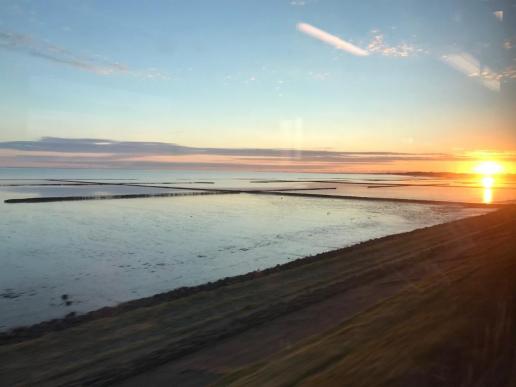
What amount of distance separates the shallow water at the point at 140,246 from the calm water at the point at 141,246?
4 cm

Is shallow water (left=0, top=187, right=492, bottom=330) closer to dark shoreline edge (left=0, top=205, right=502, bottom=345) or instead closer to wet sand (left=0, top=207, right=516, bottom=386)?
dark shoreline edge (left=0, top=205, right=502, bottom=345)

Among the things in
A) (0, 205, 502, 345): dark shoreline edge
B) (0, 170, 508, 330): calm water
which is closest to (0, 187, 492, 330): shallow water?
(0, 170, 508, 330): calm water

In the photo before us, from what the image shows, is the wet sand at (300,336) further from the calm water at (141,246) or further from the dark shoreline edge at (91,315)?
the calm water at (141,246)

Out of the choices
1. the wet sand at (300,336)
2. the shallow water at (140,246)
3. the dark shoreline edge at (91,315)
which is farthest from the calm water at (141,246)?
the wet sand at (300,336)

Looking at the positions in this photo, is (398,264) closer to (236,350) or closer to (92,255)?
(236,350)

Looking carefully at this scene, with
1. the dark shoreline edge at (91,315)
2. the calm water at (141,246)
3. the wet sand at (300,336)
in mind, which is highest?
the wet sand at (300,336)

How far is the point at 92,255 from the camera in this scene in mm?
19328

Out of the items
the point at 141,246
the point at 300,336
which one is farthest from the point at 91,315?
the point at 141,246

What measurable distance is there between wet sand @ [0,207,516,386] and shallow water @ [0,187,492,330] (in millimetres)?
2666

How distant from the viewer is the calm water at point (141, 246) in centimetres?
1315

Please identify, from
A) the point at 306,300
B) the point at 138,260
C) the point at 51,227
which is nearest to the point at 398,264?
the point at 306,300

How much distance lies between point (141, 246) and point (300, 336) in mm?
15954

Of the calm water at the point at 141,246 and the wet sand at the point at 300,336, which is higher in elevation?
the wet sand at the point at 300,336

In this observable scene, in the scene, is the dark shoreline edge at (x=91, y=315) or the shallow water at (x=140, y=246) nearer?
the dark shoreline edge at (x=91, y=315)
